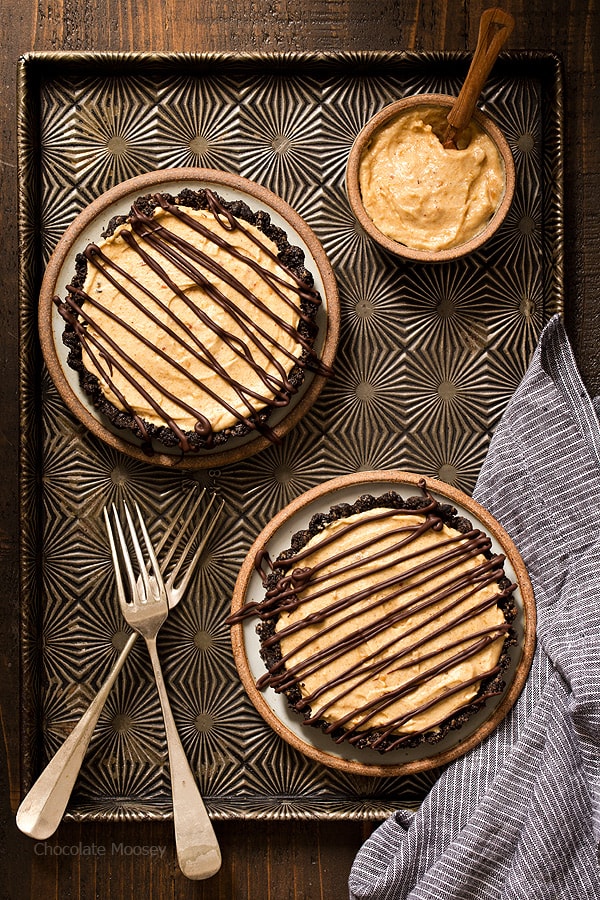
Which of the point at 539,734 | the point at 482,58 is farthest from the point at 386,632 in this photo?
the point at 482,58

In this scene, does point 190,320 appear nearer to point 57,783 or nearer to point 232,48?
point 232,48

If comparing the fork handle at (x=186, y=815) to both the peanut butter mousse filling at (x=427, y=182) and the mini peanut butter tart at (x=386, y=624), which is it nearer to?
the mini peanut butter tart at (x=386, y=624)

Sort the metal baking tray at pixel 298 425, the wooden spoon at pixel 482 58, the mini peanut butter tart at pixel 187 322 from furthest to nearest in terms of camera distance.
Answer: the metal baking tray at pixel 298 425, the mini peanut butter tart at pixel 187 322, the wooden spoon at pixel 482 58

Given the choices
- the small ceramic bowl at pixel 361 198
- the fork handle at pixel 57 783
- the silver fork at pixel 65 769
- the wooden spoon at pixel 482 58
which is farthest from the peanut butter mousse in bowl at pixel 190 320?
the fork handle at pixel 57 783

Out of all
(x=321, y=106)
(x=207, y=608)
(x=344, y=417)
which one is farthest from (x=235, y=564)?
(x=321, y=106)

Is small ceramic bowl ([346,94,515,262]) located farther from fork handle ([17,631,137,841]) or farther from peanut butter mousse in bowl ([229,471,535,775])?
fork handle ([17,631,137,841])

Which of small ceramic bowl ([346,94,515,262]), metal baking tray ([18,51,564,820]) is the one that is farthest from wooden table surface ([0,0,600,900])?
small ceramic bowl ([346,94,515,262])
